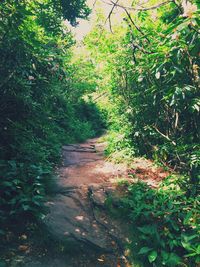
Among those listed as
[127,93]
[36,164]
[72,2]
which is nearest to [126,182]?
[36,164]

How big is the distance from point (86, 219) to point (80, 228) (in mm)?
341

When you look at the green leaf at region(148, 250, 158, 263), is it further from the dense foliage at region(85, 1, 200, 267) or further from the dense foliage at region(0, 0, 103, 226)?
the dense foliage at region(0, 0, 103, 226)

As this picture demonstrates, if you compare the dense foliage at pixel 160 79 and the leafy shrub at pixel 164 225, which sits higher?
the dense foliage at pixel 160 79

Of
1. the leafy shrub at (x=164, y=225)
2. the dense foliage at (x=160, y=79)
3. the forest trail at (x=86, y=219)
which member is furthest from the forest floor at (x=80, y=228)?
the dense foliage at (x=160, y=79)

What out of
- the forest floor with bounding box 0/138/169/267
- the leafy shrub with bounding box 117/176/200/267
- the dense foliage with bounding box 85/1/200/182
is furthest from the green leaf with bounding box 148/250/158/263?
the dense foliage with bounding box 85/1/200/182

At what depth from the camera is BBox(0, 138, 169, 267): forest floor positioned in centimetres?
390

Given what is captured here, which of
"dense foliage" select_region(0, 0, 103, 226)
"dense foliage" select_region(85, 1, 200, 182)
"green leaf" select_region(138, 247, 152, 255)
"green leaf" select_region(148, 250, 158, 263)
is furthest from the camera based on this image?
"dense foliage" select_region(0, 0, 103, 226)

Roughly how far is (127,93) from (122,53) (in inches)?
56.7

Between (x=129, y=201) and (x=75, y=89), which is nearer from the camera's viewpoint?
(x=129, y=201)

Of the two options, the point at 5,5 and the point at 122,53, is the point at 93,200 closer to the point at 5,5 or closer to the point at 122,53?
the point at 5,5

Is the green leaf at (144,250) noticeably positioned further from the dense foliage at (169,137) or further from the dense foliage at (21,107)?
the dense foliage at (21,107)

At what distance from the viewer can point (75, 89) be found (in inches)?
638

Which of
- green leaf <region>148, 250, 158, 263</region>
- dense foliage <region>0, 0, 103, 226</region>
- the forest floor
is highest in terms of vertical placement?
dense foliage <region>0, 0, 103, 226</region>

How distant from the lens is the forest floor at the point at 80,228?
3.90 meters
